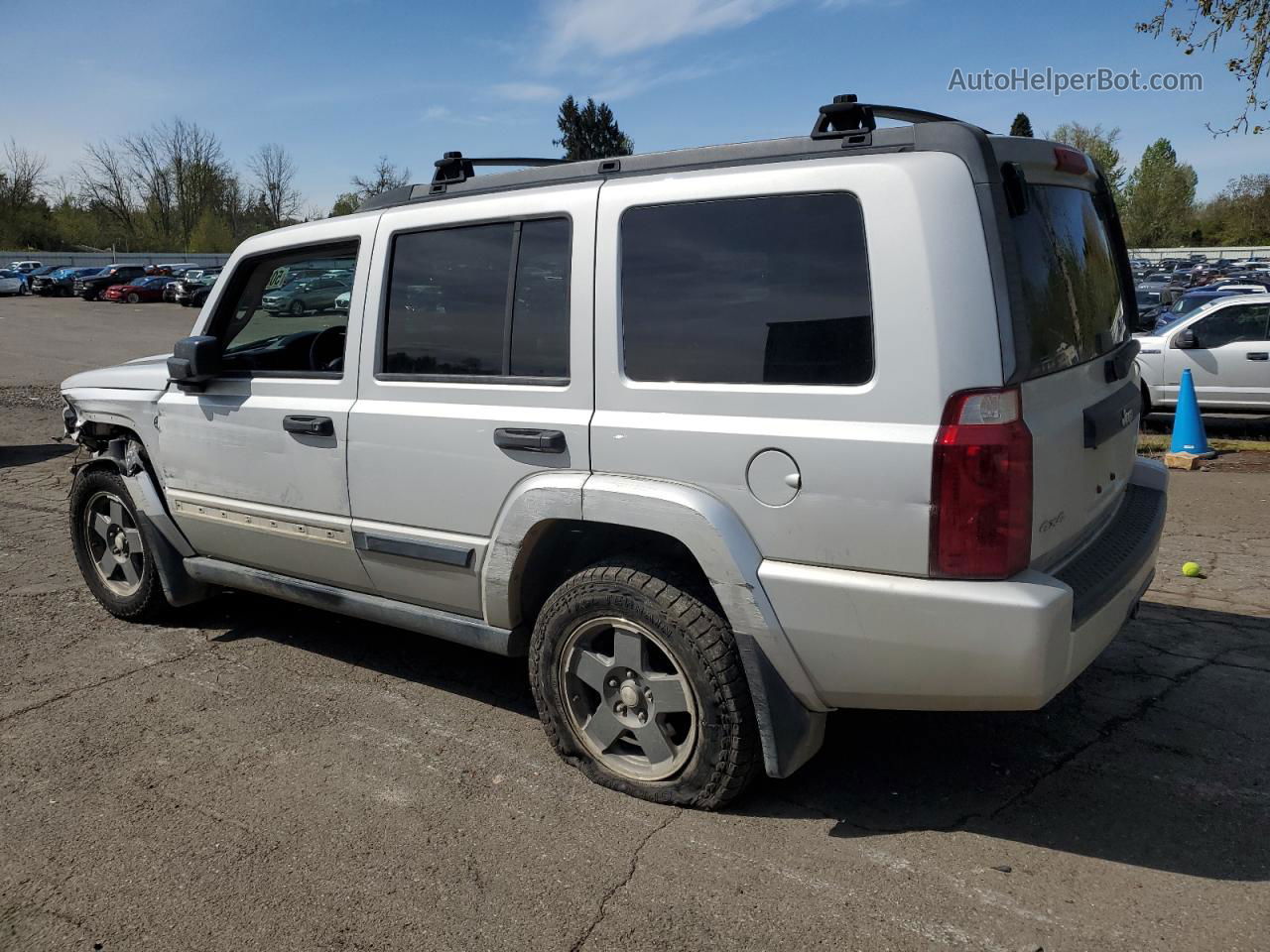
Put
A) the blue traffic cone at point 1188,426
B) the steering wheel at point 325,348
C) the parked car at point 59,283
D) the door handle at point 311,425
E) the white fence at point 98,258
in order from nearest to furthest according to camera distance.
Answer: the door handle at point 311,425 < the steering wheel at point 325,348 < the blue traffic cone at point 1188,426 < the parked car at point 59,283 < the white fence at point 98,258

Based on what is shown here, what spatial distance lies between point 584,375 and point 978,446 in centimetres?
129

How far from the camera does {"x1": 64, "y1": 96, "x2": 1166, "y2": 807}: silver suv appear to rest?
8.95 feet

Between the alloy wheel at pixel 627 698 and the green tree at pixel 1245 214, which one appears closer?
the alloy wheel at pixel 627 698

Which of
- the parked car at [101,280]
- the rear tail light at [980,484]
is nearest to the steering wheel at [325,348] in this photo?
the rear tail light at [980,484]

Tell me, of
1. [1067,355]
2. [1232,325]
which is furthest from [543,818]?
[1232,325]

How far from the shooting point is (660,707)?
330cm

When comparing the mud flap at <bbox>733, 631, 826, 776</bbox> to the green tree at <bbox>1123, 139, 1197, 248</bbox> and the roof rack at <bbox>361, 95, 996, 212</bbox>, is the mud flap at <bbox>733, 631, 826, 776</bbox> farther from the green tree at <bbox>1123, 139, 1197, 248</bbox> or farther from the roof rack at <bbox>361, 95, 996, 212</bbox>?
the green tree at <bbox>1123, 139, 1197, 248</bbox>

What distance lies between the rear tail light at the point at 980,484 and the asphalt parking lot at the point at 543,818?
0.97 m

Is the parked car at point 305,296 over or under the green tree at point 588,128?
under

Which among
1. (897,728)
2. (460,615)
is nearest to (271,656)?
(460,615)

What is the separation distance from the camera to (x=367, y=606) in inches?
164

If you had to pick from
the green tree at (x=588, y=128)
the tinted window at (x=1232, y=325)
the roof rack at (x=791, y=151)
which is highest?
the green tree at (x=588, y=128)

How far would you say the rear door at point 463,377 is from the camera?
11.3 feet

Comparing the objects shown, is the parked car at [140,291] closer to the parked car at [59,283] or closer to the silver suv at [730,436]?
the parked car at [59,283]
